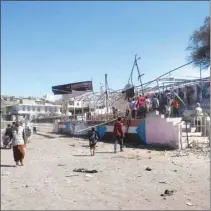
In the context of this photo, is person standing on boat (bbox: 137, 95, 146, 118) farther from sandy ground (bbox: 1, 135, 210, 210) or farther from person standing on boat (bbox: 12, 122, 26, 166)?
person standing on boat (bbox: 12, 122, 26, 166)

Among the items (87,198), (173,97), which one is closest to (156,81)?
(173,97)

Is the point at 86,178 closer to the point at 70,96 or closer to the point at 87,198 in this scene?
the point at 87,198

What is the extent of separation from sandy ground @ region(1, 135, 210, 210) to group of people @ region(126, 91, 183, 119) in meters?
4.82

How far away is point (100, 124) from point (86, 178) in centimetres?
1212

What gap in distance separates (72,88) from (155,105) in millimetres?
9582

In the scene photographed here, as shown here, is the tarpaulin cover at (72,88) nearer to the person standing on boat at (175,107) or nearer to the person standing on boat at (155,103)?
the person standing on boat at (155,103)

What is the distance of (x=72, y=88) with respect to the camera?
26.6 meters

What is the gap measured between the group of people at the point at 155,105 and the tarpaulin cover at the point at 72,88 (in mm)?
6764

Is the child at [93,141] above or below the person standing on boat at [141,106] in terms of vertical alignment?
below

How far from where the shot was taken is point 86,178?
9.73m

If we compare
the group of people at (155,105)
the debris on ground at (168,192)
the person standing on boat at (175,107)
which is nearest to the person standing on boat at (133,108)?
the group of people at (155,105)

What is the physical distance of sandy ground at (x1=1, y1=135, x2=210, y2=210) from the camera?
23.6 feet

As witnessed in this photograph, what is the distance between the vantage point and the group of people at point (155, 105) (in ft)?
60.2

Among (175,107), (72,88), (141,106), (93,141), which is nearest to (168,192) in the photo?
(93,141)
